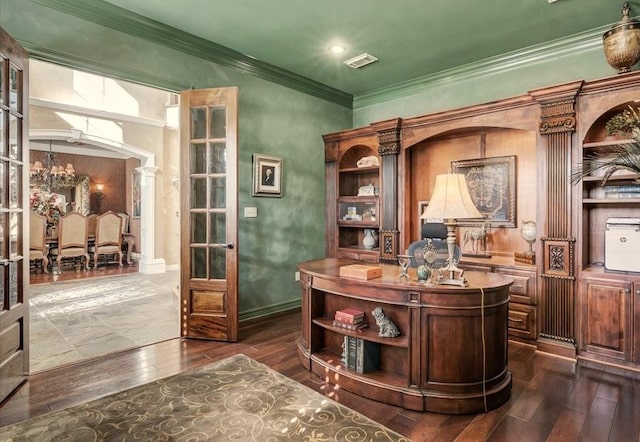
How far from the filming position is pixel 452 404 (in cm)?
227

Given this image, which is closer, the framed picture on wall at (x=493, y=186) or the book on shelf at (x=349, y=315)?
the book on shelf at (x=349, y=315)

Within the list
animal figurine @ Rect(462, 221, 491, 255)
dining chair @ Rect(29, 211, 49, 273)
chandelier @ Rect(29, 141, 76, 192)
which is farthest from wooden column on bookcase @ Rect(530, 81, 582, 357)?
chandelier @ Rect(29, 141, 76, 192)

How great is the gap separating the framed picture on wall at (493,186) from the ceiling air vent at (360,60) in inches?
61.1

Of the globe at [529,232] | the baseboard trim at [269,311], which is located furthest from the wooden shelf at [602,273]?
the baseboard trim at [269,311]

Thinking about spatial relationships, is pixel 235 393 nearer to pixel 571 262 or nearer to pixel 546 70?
pixel 571 262

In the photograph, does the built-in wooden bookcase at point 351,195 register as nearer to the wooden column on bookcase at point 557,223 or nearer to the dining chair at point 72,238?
the wooden column on bookcase at point 557,223

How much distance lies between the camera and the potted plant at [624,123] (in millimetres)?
2777

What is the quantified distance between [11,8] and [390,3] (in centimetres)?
288

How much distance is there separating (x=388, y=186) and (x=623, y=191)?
220cm

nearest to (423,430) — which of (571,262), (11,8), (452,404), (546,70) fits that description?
(452,404)

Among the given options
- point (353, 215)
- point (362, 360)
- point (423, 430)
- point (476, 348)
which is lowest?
point (423, 430)

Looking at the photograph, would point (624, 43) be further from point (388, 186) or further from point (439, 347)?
point (439, 347)

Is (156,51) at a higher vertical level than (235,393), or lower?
higher

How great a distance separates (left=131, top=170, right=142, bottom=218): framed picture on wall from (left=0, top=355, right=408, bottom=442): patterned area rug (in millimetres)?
7583
